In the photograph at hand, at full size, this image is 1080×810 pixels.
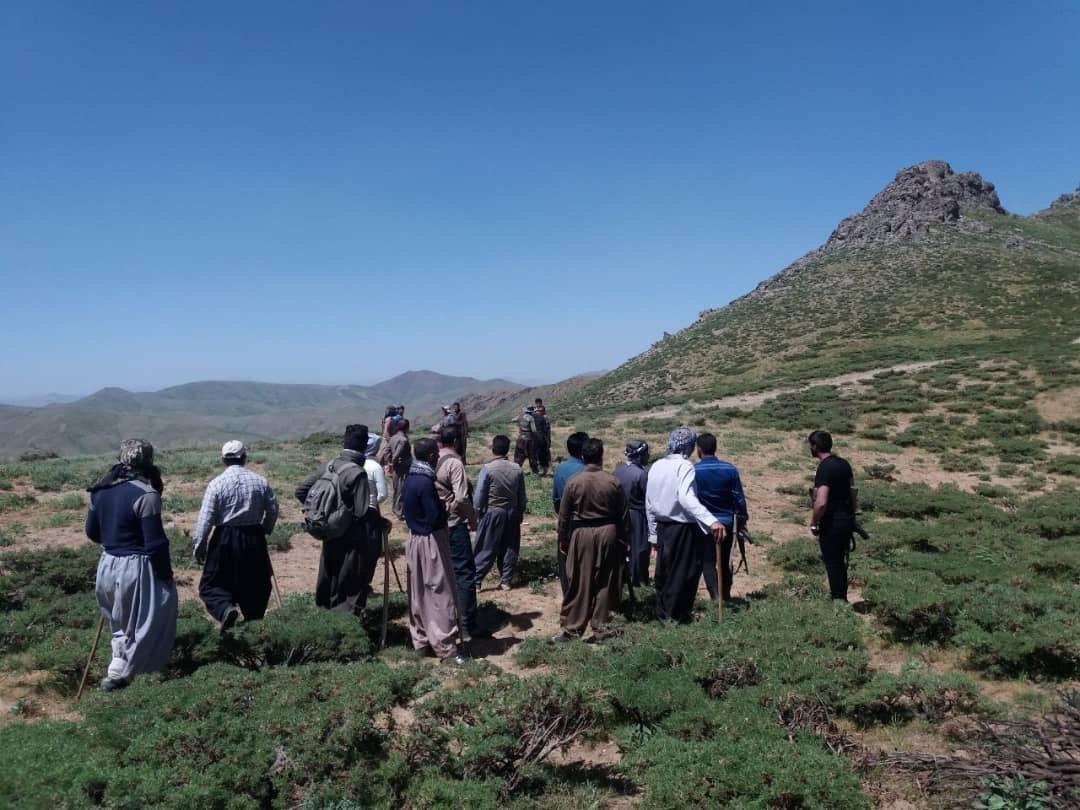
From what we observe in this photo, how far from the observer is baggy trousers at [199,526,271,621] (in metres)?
5.81

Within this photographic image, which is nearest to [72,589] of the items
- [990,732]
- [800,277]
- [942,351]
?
[990,732]

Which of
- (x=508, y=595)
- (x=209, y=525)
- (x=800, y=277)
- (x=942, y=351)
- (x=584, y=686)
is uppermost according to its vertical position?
(x=800, y=277)

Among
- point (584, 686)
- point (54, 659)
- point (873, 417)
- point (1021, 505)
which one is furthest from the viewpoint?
point (873, 417)

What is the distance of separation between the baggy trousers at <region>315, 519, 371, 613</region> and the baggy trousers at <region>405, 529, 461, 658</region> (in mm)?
543

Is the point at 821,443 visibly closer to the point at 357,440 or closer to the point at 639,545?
the point at 639,545

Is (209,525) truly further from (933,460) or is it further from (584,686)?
(933,460)

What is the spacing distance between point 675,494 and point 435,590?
2.44 m

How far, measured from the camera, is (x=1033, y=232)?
67.5 metres

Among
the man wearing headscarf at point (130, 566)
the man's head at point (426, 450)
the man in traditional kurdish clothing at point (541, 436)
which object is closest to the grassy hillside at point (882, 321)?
the man in traditional kurdish clothing at point (541, 436)

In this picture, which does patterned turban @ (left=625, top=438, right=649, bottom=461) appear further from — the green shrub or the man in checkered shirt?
the man in checkered shirt

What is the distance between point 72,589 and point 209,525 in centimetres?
400

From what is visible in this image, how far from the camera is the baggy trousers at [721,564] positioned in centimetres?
656

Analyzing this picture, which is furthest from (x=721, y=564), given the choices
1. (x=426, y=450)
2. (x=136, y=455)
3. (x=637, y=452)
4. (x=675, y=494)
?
(x=136, y=455)

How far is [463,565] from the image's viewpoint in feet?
21.9
